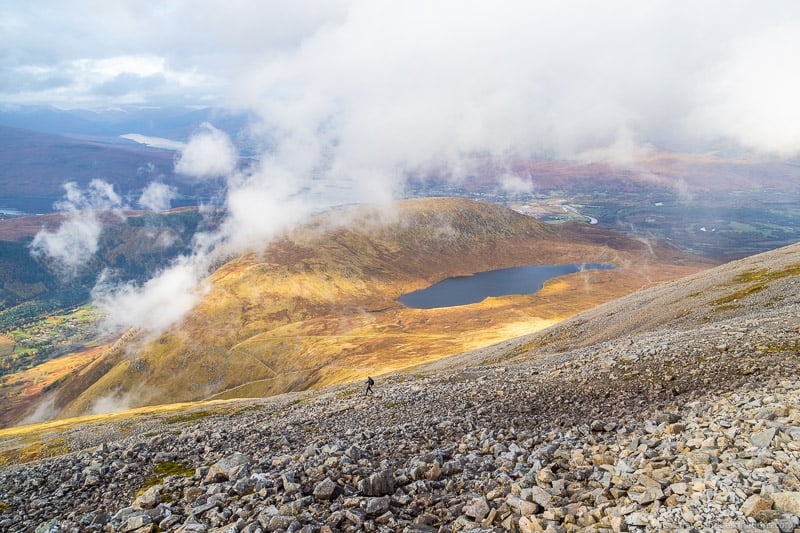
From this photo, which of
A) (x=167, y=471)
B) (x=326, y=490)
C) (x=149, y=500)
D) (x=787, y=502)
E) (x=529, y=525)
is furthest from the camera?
(x=167, y=471)

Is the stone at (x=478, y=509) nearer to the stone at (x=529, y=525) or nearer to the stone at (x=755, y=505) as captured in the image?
the stone at (x=529, y=525)

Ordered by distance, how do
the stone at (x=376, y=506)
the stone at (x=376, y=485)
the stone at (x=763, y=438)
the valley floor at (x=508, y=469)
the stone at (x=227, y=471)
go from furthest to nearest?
the stone at (x=227, y=471) → the stone at (x=376, y=485) → the stone at (x=763, y=438) → the stone at (x=376, y=506) → the valley floor at (x=508, y=469)

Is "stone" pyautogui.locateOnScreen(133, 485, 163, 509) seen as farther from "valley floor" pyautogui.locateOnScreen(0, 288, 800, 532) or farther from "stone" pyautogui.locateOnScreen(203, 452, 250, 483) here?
"stone" pyautogui.locateOnScreen(203, 452, 250, 483)

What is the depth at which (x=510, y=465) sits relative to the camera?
588 inches

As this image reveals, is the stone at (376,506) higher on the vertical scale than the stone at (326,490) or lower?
lower

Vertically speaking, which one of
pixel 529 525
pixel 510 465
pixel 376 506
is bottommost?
pixel 510 465

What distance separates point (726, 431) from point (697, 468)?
10.1 ft

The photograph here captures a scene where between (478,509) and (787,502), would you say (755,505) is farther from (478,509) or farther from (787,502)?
(478,509)

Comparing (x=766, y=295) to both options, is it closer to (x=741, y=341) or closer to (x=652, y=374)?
(x=741, y=341)

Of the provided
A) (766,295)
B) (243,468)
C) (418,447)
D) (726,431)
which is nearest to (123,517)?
(243,468)

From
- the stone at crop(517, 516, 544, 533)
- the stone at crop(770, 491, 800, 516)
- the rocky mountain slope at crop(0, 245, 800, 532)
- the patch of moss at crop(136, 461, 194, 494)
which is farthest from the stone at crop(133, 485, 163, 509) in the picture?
the stone at crop(770, 491, 800, 516)

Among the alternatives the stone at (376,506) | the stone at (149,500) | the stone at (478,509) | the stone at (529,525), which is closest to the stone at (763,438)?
the stone at (529,525)

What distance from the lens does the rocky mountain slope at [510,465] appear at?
10.8 meters

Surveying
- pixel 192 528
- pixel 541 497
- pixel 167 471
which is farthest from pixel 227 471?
pixel 541 497
